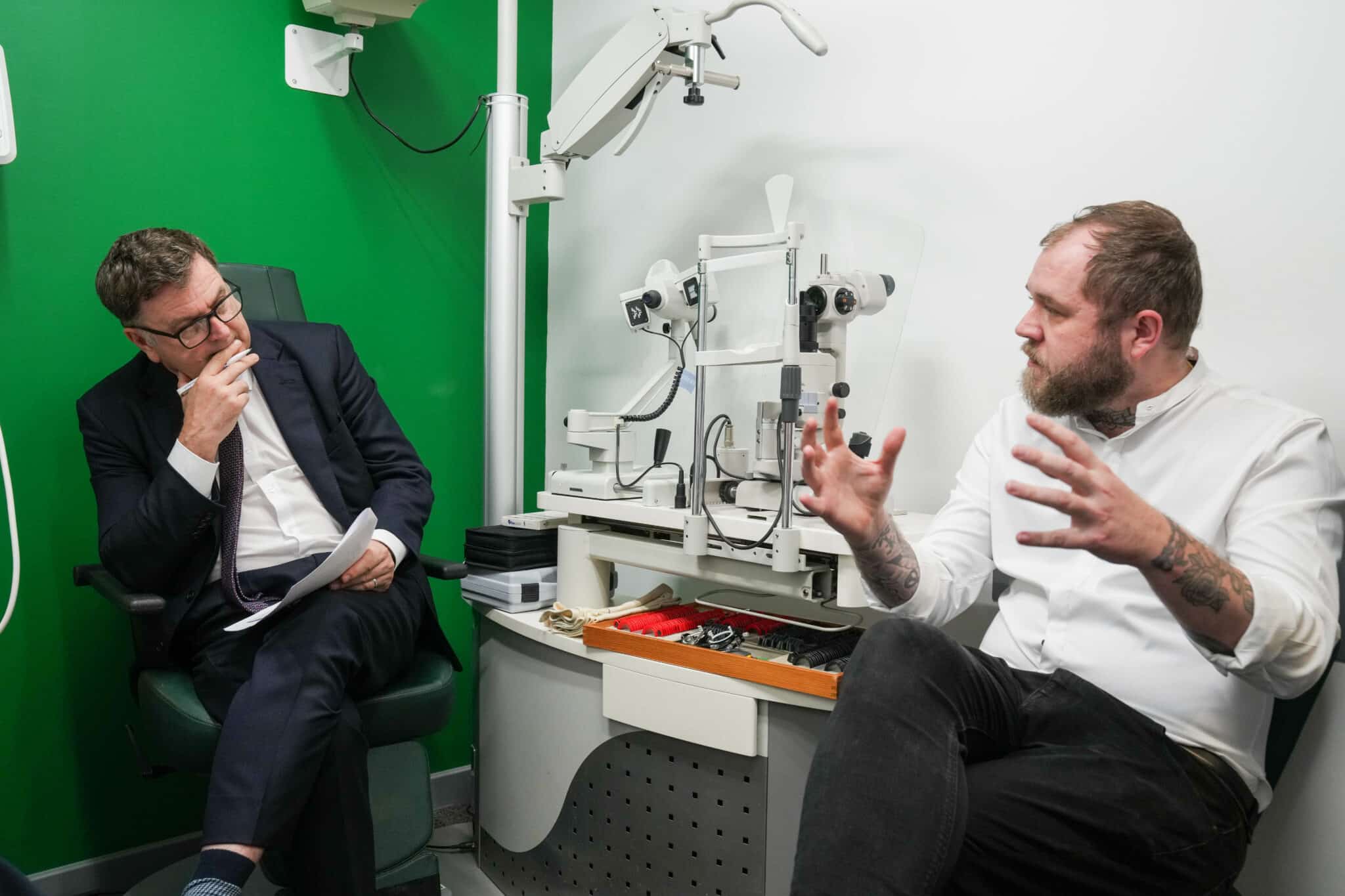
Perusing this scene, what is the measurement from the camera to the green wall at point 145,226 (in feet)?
6.69

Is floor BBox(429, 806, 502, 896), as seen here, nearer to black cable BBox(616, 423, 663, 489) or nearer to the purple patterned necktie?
the purple patterned necktie

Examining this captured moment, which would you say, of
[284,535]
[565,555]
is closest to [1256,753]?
[565,555]

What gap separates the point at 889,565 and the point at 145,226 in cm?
169

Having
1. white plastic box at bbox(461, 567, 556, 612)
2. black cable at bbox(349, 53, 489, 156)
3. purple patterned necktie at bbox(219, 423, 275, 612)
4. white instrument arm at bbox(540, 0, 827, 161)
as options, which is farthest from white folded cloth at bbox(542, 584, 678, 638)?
black cable at bbox(349, 53, 489, 156)

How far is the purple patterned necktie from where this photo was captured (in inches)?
69.9

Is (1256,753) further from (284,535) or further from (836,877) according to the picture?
(284,535)

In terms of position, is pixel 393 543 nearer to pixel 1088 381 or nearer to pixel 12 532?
pixel 12 532

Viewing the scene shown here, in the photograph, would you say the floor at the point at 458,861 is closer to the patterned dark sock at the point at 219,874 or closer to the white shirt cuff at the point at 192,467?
the patterned dark sock at the point at 219,874

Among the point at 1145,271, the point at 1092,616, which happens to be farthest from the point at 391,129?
the point at 1092,616

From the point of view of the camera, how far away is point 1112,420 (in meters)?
1.44

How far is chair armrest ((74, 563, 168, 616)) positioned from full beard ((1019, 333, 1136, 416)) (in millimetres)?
1373

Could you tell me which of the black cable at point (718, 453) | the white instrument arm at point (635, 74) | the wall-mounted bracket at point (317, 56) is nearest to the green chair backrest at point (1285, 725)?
the black cable at point (718, 453)

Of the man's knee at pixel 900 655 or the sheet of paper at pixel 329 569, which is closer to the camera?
the man's knee at pixel 900 655

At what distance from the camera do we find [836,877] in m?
1.11
